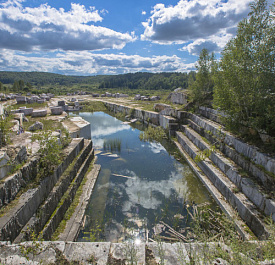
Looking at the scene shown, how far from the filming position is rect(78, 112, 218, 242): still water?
5.91m

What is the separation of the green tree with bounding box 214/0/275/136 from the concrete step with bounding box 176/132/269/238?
2.23m

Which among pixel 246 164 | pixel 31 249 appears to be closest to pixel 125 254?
pixel 31 249

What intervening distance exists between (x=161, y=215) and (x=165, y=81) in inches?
3104

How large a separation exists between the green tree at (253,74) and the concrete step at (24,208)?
7.28 metres

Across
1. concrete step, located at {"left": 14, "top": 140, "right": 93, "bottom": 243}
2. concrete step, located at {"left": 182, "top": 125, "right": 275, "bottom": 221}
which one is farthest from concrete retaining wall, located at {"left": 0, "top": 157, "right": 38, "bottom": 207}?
concrete step, located at {"left": 182, "top": 125, "right": 275, "bottom": 221}

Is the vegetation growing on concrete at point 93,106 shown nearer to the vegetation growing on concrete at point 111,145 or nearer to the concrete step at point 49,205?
the vegetation growing on concrete at point 111,145

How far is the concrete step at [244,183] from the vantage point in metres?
5.12

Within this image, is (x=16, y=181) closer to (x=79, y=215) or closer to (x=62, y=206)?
(x=62, y=206)

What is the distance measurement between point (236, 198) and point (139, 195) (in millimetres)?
3468

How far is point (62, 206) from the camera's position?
19.7ft

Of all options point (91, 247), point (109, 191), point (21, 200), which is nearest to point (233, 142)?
point (109, 191)

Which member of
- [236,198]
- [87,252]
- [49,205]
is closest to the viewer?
[87,252]

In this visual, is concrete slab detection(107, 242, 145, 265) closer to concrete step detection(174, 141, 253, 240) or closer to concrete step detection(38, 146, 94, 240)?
concrete step detection(174, 141, 253, 240)

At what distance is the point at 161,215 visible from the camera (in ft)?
21.5
